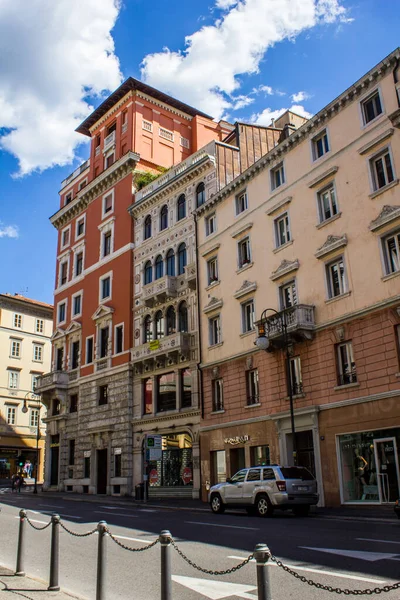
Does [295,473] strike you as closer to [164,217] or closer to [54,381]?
[164,217]

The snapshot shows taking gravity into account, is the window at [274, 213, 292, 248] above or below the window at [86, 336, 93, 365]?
above

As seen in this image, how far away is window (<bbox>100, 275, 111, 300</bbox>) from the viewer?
4069 centimetres

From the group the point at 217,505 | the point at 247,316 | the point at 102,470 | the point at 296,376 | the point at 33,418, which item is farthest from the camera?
the point at 33,418

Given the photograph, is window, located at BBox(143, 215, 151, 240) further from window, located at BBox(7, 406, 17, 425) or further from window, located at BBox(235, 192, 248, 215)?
window, located at BBox(7, 406, 17, 425)

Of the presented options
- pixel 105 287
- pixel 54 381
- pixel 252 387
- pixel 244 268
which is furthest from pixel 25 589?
pixel 54 381

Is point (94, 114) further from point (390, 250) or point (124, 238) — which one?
point (390, 250)

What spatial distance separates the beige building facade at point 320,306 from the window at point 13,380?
37820 mm

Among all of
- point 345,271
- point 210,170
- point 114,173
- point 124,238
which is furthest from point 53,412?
point 345,271

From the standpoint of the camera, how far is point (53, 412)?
4375 cm

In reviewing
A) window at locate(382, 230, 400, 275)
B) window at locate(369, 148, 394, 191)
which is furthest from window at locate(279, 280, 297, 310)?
window at locate(369, 148, 394, 191)

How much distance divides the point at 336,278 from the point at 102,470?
2228cm

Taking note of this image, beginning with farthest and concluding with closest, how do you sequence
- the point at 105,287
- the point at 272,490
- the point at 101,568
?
the point at 105,287 → the point at 272,490 → the point at 101,568

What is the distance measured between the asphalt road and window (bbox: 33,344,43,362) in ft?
166

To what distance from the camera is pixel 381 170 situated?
22.3 metres
